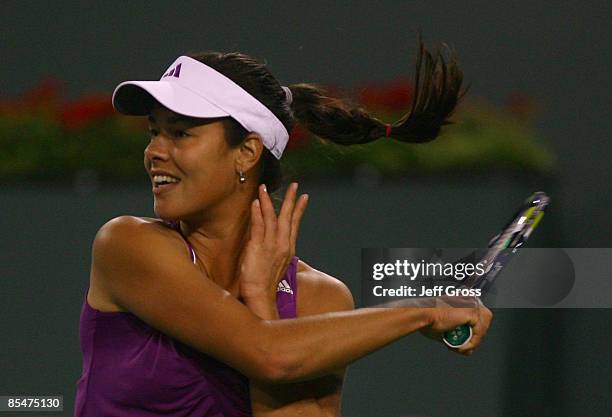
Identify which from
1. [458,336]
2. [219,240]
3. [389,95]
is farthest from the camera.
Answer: [389,95]

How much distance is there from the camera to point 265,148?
1.98 metres

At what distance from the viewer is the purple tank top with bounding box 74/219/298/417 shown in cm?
178

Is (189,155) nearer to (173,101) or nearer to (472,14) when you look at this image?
(173,101)

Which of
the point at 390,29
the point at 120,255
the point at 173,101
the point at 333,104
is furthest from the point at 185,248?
the point at 390,29

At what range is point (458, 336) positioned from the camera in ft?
5.95

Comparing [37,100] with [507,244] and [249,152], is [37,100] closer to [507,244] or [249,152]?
[249,152]

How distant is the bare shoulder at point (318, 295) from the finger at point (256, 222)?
6.9 inches

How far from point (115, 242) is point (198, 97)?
285 mm

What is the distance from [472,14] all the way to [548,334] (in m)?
1.16

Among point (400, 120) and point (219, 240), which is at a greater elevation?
point (400, 120)

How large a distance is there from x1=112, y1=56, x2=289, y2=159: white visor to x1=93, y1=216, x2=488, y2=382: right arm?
8.9 inches

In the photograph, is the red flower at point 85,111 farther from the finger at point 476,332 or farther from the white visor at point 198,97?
the finger at point 476,332

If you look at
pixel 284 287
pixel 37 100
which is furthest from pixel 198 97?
pixel 37 100

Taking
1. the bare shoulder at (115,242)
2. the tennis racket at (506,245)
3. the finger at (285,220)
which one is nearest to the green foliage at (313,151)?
the tennis racket at (506,245)
